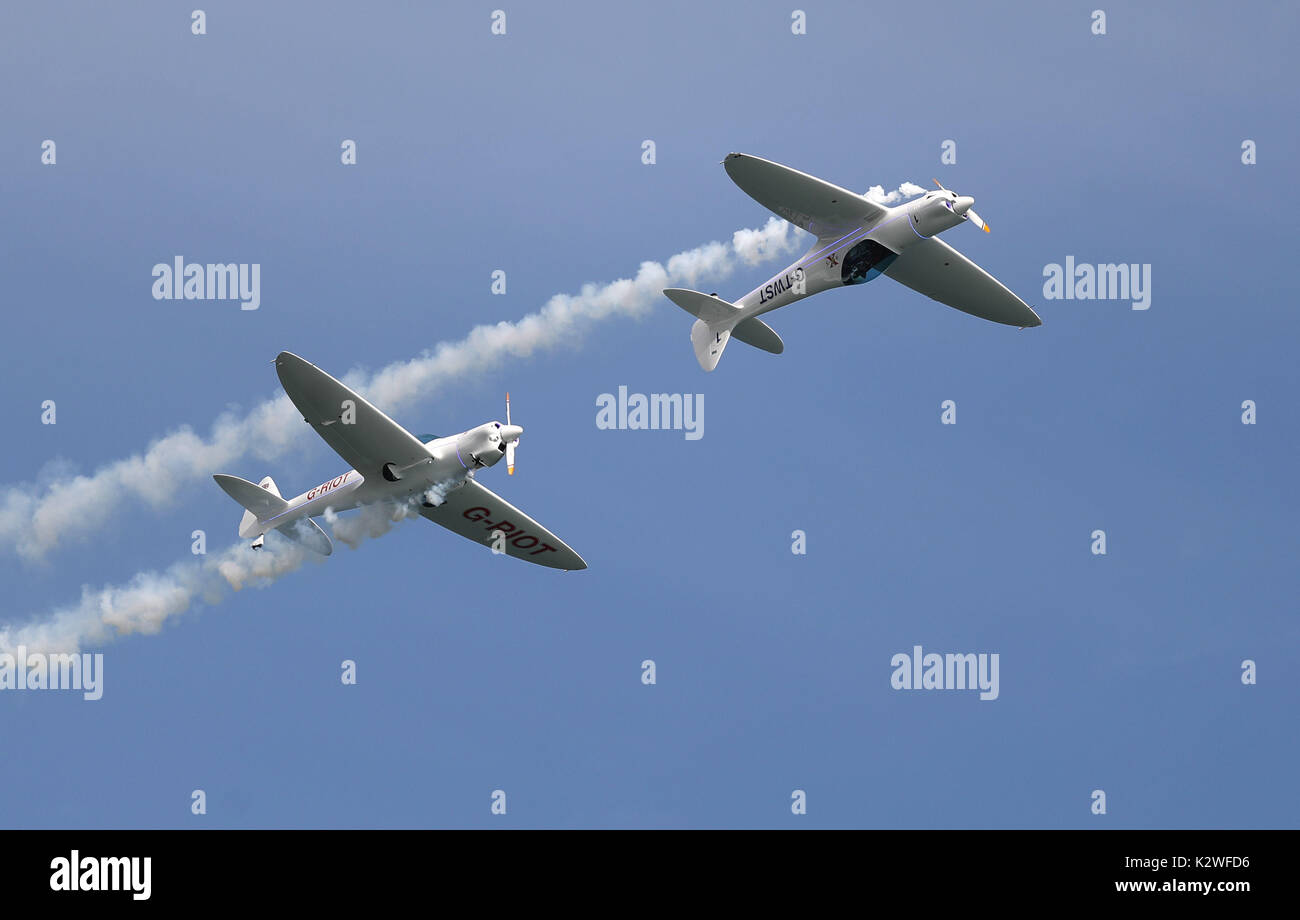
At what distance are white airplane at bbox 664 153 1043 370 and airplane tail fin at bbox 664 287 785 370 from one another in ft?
0.10

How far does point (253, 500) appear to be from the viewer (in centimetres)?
4759

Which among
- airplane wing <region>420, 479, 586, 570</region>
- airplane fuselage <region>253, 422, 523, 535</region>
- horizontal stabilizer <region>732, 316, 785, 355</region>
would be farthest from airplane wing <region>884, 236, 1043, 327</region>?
airplane fuselage <region>253, 422, 523, 535</region>

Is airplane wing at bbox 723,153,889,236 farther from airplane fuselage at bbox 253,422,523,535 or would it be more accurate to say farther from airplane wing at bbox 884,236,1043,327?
airplane fuselage at bbox 253,422,523,535

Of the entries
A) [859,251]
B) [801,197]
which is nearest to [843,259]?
[859,251]

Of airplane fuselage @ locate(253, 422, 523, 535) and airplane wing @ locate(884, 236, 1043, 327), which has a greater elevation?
airplane wing @ locate(884, 236, 1043, 327)

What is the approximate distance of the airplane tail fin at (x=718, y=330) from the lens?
51719mm

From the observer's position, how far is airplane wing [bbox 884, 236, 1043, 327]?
51.3 metres

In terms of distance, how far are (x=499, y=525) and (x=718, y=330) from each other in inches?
385

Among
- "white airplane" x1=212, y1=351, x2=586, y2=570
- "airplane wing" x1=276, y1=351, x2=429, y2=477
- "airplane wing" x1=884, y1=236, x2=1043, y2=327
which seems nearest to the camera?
"airplane wing" x1=276, y1=351, x2=429, y2=477

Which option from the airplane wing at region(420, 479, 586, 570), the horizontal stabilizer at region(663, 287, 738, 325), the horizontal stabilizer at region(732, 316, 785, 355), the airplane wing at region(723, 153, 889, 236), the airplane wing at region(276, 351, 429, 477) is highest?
the airplane wing at region(723, 153, 889, 236)

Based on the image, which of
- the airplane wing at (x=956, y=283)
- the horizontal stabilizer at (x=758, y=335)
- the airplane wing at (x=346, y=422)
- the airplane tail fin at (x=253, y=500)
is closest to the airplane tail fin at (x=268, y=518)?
the airplane tail fin at (x=253, y=500)

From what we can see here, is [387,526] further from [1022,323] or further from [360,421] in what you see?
[1022,323]
